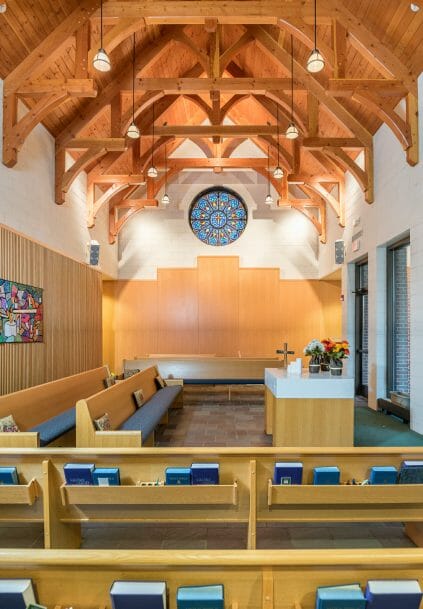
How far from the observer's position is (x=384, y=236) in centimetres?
572

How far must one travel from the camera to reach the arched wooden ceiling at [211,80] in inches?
180

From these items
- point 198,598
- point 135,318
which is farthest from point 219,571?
point 135,318

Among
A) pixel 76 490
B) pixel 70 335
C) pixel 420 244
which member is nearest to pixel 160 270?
pixel 70 335

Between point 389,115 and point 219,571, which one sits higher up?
point 389,115

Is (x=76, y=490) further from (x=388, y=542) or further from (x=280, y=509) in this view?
(x=388, y=542)

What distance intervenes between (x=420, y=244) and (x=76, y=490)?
4.33 metres

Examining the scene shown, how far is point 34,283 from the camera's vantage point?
5324 mm

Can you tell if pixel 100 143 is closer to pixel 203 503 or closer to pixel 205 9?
pixel 205 9

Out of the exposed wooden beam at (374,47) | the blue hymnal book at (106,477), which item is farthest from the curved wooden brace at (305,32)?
the blue hymnal book at (106,477)

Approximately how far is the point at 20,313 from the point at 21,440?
7.94 ft

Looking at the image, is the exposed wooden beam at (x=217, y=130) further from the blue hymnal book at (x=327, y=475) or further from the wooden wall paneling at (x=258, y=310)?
the blue hymnal book at (x=327, y=475)

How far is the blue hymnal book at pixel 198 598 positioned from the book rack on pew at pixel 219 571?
5 centimetres

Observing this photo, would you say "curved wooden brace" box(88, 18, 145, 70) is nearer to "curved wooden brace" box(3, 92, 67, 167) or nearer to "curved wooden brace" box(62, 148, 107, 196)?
"curved wooden brace" box(3, 92, 67, 167)

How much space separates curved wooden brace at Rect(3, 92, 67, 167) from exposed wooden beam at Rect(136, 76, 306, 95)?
187cm
